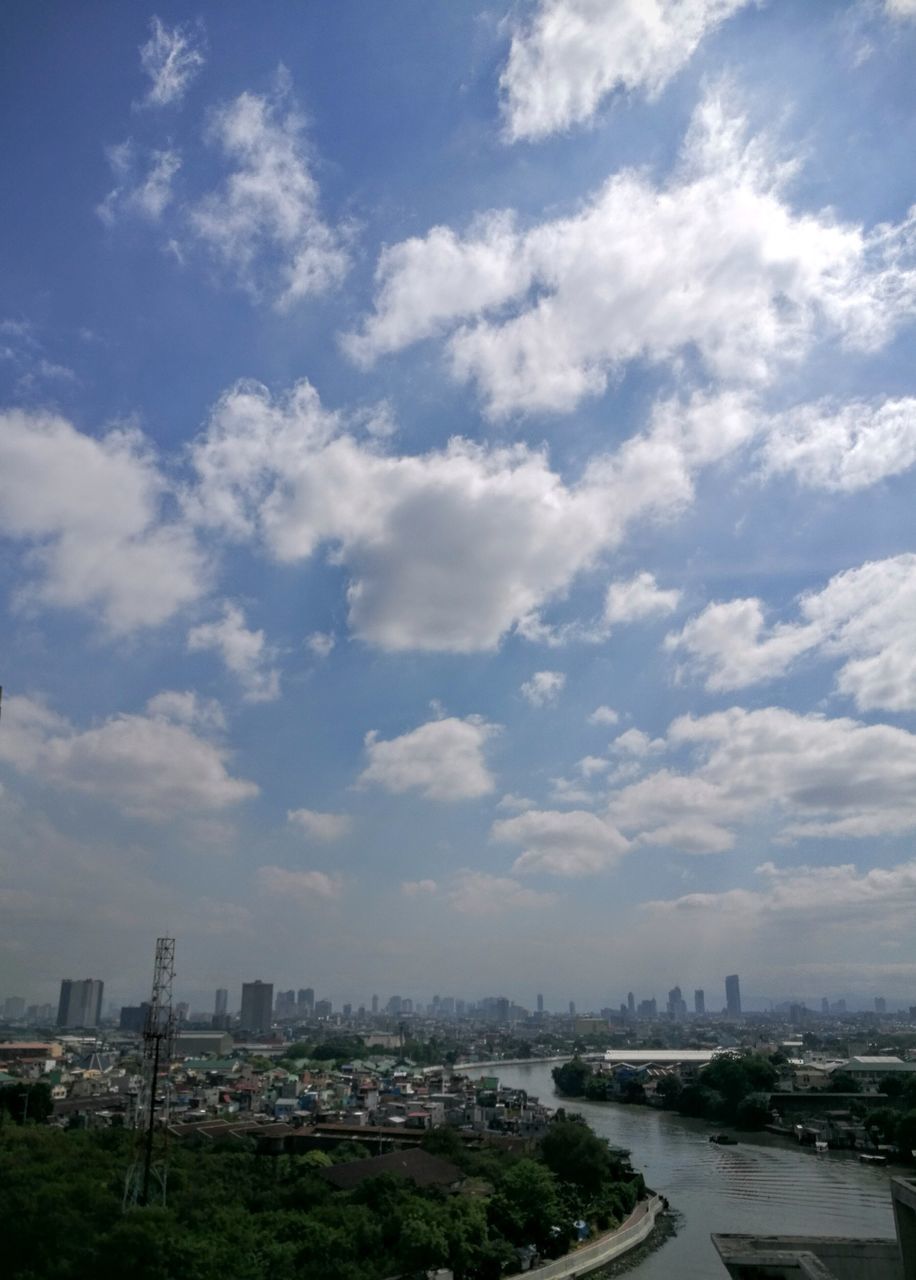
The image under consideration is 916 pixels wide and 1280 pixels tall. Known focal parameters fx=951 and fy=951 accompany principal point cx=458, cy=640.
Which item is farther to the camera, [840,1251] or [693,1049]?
[693,1049]

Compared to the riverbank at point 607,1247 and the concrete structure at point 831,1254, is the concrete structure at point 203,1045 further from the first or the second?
the concrete structure at point 831,1254

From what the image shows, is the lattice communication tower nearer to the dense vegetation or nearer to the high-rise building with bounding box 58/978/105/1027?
the dense vegetation

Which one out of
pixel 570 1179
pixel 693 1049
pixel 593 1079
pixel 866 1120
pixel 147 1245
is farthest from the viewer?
pixel 693 1049

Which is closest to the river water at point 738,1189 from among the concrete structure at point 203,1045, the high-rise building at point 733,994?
the concrete structure at point 203,1045

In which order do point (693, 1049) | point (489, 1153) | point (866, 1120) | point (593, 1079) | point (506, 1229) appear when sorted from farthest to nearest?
point (693, 1049)
point (593, 1079)
point (866, 1120)
point (489, 1153)
point (506, 1229)

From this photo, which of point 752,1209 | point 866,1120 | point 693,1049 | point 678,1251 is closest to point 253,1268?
point 678,1251

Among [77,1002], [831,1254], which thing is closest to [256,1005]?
[77,1002]

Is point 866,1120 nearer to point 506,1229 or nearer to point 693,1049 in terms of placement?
point 506,1229
